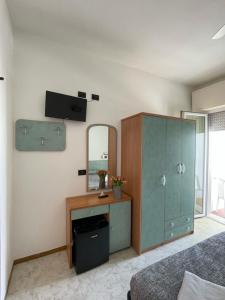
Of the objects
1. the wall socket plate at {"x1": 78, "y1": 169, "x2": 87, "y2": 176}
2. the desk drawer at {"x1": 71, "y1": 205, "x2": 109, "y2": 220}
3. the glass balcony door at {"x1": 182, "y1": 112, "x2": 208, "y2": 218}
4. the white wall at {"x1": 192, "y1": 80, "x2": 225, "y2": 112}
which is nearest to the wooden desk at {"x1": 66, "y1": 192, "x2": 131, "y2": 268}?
the desk drawer at {"x1": 71, "y1": 205, "x2": 109, "y2": 220}

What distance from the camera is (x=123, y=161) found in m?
2.57

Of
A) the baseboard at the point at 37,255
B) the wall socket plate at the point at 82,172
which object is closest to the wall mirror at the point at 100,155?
the wall socket plate at the point at 82,172

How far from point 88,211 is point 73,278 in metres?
0.72

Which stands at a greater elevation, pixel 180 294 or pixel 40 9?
pixel 40 9

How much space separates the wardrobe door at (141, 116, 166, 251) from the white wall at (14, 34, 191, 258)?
651mm

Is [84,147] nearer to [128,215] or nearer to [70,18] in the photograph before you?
[128,215]

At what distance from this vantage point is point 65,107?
2.12 m

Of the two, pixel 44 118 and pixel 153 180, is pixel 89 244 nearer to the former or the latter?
pixel 153 180

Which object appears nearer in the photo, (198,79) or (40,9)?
(40,9)

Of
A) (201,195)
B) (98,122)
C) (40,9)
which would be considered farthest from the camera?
(201,195)

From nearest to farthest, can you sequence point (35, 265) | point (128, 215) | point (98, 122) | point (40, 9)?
point (40, 9)
point (35, 265)
point (128, 215)
point (98, 122)

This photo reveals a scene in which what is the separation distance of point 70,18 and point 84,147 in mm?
1529

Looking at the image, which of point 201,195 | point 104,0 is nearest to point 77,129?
point 104,0

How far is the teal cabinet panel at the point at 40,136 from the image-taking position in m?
1.96
